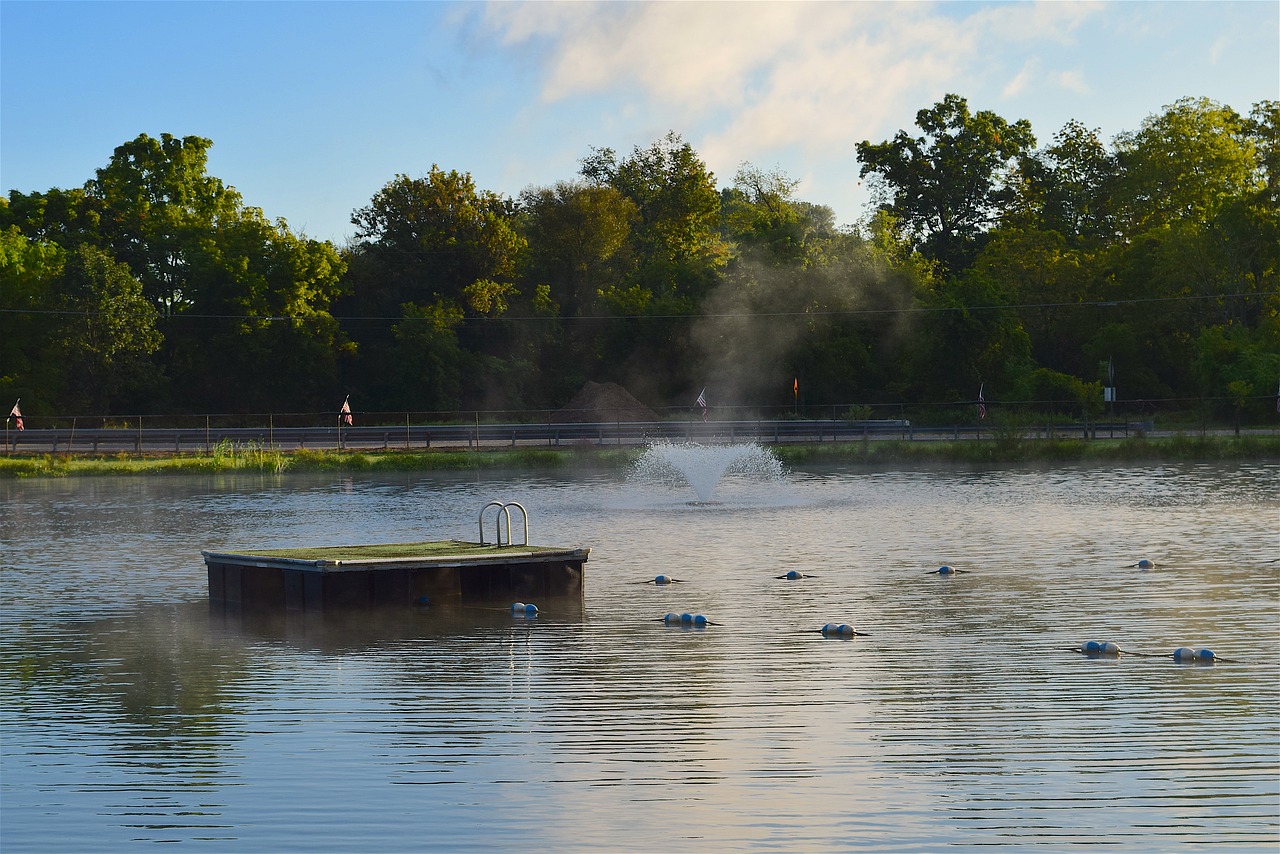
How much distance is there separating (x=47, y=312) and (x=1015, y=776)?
79198 mm

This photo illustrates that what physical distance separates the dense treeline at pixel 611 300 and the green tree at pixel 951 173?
3.11ft

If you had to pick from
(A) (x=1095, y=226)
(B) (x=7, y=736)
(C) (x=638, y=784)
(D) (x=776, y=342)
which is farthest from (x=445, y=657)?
(A) (x=1095, y=226)

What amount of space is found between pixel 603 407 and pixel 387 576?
62.3 metres

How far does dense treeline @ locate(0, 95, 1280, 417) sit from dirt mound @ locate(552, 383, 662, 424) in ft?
14.4

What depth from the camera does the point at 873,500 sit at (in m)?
42.8

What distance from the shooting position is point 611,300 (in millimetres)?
93438

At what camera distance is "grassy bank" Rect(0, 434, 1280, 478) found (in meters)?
58.7

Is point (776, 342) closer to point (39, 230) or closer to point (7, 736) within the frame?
point (39, 230)

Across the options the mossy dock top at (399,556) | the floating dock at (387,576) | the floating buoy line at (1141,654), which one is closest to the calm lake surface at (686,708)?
the floating buoy line at (1141,654)

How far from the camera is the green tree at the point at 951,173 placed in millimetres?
103438

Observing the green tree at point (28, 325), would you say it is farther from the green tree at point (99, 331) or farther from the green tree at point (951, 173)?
the green tree at point (951, 173)

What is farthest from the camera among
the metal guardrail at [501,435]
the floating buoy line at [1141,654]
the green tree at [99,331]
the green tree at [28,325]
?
the green tree at [99,331]

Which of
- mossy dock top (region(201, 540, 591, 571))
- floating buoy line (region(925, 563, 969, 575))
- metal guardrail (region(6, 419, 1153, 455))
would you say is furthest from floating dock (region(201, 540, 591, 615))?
metal guardrail (region(6, 419, 1153, 455))

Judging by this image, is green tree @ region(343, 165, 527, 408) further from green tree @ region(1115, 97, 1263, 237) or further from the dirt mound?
green tree @ region(1115, 97, 1263, 237)
